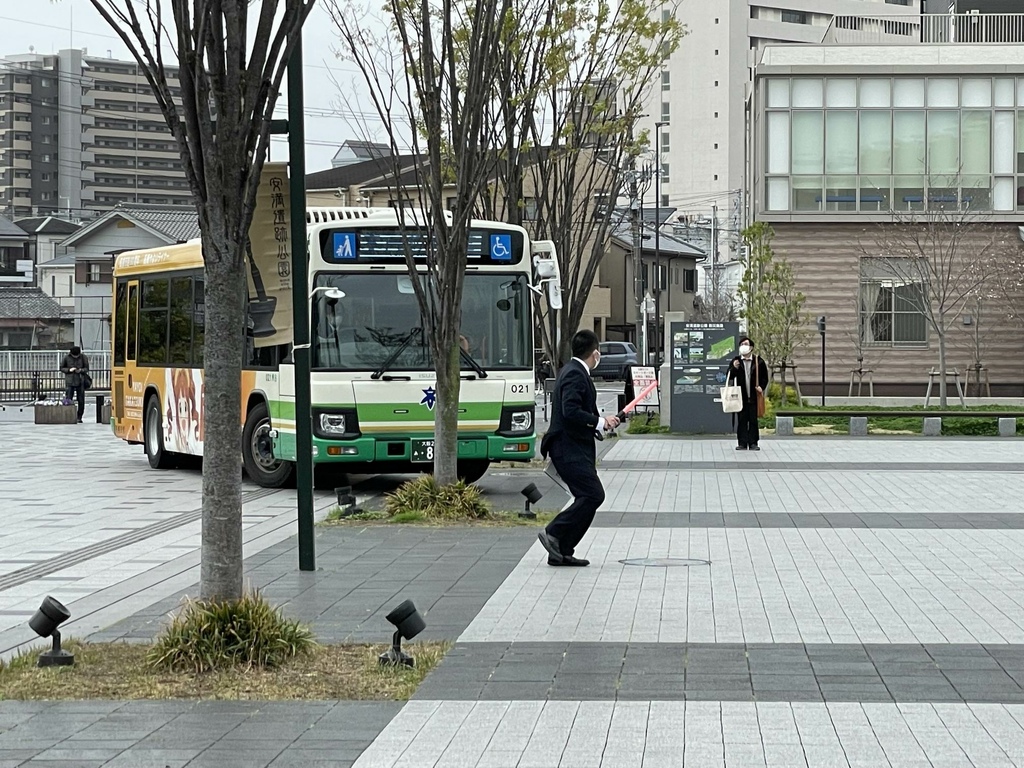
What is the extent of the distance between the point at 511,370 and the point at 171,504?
412 centimetres

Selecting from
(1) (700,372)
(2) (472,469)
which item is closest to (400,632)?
(2) (472,469)

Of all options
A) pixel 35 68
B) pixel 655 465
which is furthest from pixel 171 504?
pixel 35 68

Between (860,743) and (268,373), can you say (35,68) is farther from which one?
(860,743)

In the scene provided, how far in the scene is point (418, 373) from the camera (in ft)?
57.0

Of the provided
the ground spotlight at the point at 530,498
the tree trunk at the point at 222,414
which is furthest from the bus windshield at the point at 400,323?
the tree trunk at the point at 222,414

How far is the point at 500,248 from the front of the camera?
58.2 ft

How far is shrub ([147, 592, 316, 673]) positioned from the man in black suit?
12.2 feet

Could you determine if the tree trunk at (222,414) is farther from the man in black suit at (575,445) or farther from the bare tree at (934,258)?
the bare tree at (934,258)

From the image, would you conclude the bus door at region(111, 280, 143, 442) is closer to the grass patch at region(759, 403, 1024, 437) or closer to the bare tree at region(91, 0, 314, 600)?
the grass patch at region(759, 403, 1024, 437)

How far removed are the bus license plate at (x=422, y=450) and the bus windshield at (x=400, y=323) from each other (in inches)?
33.4

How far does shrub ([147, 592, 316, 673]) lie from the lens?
735 centimetres

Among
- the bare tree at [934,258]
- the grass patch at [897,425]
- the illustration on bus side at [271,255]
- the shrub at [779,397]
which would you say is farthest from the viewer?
the bare tree at [934,258]

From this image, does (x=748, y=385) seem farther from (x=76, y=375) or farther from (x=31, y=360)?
(x=31, y=360)

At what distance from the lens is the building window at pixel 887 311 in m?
41.2
